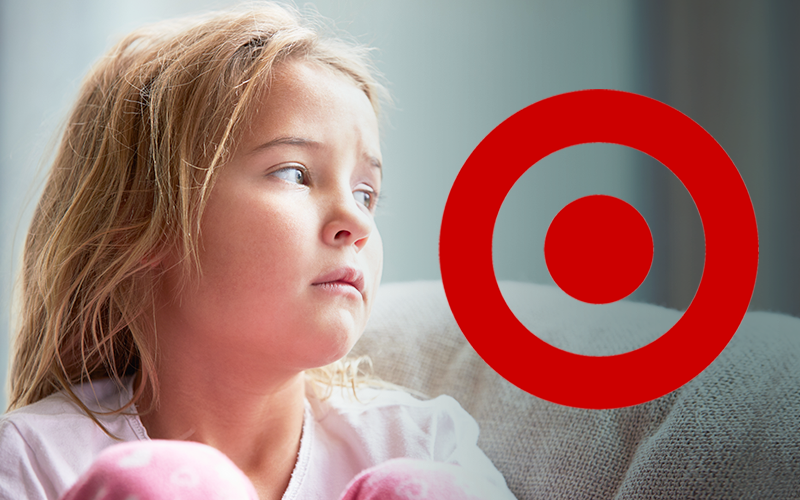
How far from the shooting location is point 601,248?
15.1 inches

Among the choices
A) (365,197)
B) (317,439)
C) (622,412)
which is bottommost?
(317,439)

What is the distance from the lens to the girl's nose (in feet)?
1.41

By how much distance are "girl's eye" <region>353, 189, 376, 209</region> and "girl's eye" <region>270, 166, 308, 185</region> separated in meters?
0.06

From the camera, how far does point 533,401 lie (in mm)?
542

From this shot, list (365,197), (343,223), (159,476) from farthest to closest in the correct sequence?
(365,197), (343,223), (159,476)

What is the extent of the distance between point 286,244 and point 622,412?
29 centimetres

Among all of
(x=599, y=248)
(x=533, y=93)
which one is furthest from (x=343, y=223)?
(x=533, y=93)

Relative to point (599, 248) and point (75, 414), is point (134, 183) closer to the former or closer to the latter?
point (75, 414)

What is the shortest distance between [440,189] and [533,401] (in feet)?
0.98

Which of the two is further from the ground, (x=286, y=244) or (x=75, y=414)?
(x=286, y=244)

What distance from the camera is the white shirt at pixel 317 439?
42 cm

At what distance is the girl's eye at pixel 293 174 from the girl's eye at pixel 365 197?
0.06 meters

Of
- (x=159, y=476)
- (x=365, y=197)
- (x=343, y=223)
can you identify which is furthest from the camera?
(x=365, y=197)

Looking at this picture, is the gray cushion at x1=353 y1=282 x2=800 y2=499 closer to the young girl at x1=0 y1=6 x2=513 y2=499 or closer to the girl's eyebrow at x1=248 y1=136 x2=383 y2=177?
the young girl at x1=0 y1=6 x2=513 y2=499
